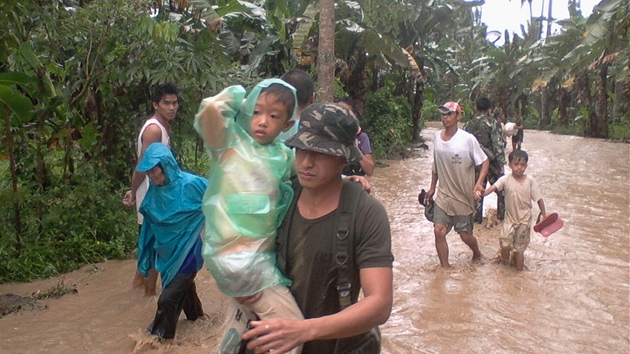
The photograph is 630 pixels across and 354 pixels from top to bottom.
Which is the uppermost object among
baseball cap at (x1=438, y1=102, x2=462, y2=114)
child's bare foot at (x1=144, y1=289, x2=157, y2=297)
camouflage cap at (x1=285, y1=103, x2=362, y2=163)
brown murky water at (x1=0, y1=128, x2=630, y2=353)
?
camouflage cap at (x1=285, y1=103, x2=362, y2=163)

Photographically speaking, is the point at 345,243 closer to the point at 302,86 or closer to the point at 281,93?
the point at 281,93

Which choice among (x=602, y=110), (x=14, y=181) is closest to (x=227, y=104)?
(x=14, y=181)

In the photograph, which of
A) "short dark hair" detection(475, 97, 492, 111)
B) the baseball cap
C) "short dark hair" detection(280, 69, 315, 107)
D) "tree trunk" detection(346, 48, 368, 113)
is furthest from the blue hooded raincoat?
"tree trunk" detection(346, 48, 368, 113)

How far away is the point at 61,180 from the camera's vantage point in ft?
22.9

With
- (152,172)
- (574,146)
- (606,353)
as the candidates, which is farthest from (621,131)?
(152,172)

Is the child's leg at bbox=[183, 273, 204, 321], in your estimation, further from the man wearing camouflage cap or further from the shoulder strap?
the shoulder strap

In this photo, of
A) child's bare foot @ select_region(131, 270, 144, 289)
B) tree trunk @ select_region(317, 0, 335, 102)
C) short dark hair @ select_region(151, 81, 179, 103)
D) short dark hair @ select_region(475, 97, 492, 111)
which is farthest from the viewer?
short dark hair @ select_region(475, 97, 492, 111)

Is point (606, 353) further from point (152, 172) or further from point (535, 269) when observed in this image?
point (152, 172)

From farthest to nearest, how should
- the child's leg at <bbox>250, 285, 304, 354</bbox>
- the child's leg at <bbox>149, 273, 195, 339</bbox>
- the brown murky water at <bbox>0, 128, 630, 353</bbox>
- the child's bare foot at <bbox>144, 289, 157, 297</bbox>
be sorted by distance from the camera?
the child's bare foot at <bbox>144, 289, 157, 297</bbox> < the brown murky water at <bbox>0, 128, 630, 353</bbox> < the child's leg at <bbox>149, 273, 195, 339</bbox> < the child's leg at <bbox>250, 285, 304, 354</bbox>

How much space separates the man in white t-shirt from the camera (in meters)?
6.44

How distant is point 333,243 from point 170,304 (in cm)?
257

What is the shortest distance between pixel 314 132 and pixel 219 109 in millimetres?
431

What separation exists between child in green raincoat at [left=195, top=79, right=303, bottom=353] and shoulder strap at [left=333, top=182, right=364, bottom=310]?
0.18m

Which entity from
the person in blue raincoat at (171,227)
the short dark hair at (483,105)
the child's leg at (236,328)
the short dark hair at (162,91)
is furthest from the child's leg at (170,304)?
the short dark hair at (483,105)
